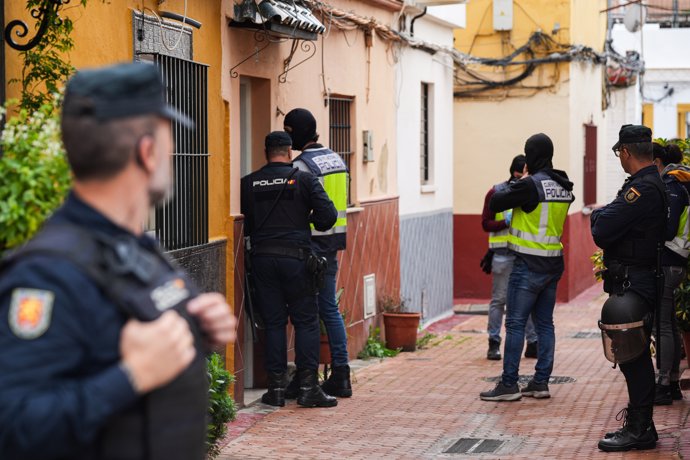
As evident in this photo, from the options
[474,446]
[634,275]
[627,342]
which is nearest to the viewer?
[627,342]

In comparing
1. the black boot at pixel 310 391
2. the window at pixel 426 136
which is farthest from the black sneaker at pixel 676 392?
the window at pixel 426 136

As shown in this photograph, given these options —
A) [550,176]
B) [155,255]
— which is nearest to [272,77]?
[550,176]

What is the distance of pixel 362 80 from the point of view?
13359 millimetres

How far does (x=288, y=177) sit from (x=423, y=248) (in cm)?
689

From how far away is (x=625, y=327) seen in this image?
8133 mm

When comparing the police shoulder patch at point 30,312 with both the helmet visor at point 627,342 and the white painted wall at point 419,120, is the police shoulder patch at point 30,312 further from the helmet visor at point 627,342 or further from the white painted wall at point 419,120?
the white painted wall at point 419,120

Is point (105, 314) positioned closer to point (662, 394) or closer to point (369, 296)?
point (662, 394)

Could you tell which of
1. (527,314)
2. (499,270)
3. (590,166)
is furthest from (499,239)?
A: (590,166)

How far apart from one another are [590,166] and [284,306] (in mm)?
13440

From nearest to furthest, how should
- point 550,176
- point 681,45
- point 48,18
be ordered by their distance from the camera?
1. point 48,18
2. point 550,176
3. point 681,45

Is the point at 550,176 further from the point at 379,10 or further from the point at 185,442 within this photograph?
the point at 185,442

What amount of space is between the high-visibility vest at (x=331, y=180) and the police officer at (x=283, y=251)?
1.09 feet

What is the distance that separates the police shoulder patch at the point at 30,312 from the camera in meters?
2.54

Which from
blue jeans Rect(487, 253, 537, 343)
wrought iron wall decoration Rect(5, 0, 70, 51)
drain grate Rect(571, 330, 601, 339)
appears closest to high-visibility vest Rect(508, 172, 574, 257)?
blue jeans Rect(487, 253, 537, 343)
